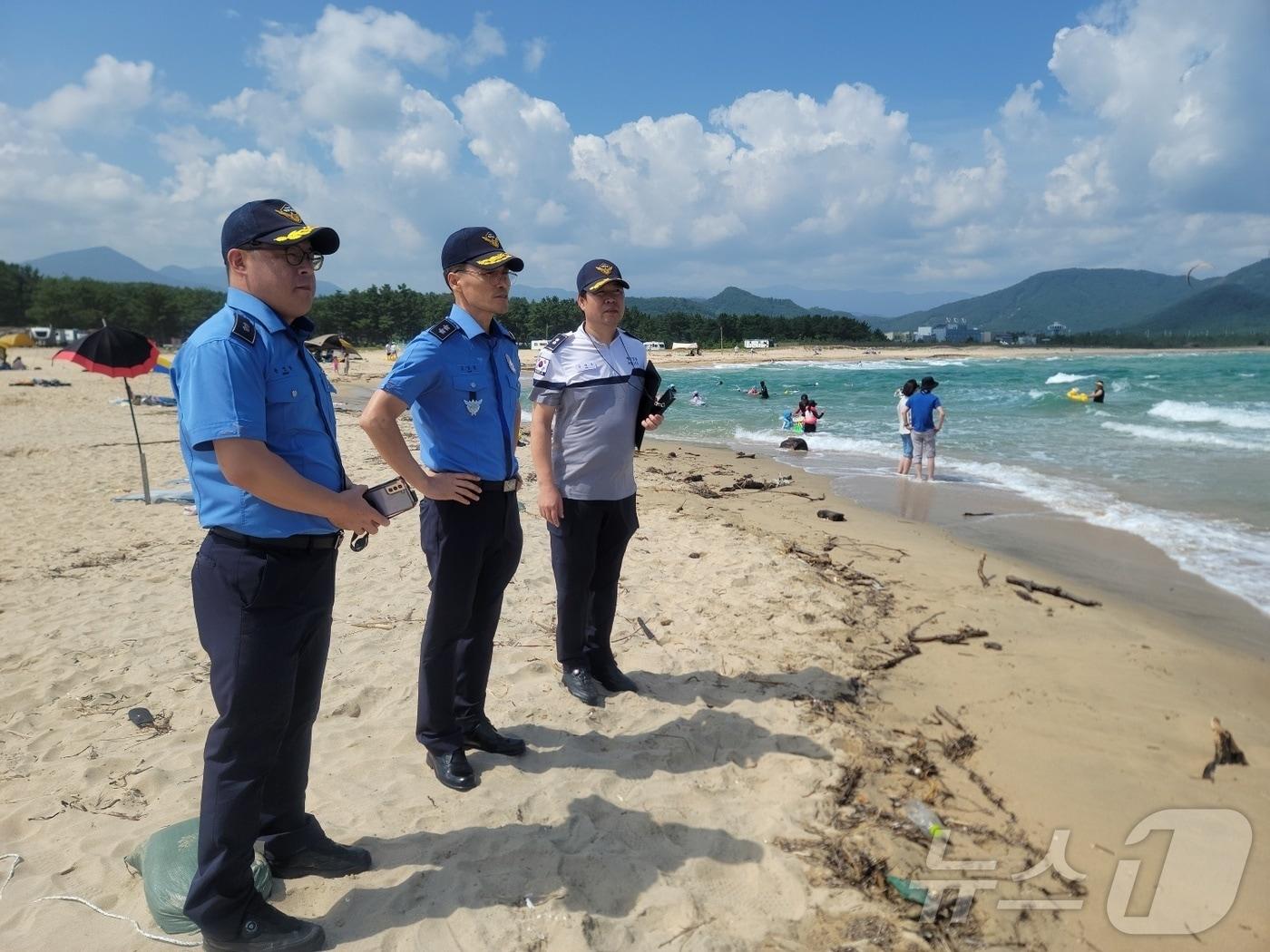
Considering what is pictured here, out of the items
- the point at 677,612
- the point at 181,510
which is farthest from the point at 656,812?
the point at 181,510

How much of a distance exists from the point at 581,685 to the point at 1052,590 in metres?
4.30

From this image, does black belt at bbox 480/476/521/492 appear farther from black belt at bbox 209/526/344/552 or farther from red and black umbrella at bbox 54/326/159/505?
red and black umbrella at bbox 54/326/159/505

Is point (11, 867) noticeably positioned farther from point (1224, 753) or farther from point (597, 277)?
point (1224, 753)

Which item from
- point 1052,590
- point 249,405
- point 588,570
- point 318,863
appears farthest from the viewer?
point 1052,590

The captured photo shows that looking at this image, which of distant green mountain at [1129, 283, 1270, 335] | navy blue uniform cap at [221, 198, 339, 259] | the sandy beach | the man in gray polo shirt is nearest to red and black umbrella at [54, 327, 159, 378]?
the sandy beach

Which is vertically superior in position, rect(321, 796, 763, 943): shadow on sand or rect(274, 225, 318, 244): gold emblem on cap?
rect(274, 225, 318, 244): gold emblem on cap

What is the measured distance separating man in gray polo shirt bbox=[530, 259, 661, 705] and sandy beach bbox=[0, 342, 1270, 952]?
29.9 inches

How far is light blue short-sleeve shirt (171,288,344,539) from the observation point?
1.85 metres

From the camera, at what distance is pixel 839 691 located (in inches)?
159

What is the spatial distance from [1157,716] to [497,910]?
365cm

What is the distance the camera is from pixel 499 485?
9.73ft

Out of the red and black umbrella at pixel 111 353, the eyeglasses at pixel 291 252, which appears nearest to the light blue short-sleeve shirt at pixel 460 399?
the eyeglasses at pixel 291 252

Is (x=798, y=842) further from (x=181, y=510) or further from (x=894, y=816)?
(x=181, y=510)

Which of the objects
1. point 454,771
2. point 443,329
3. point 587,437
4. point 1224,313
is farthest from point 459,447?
point 1224,313
